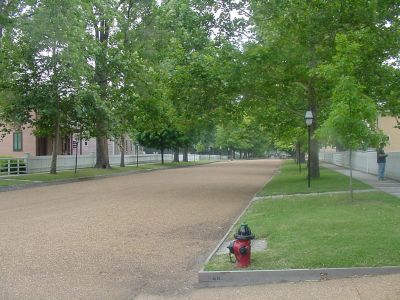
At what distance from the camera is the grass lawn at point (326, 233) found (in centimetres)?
751

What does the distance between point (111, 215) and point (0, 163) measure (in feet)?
63.9

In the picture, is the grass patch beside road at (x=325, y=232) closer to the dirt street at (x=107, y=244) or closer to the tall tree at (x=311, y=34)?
the dirt street at (x=107, y=244)

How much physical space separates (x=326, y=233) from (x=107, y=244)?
13.4 feet

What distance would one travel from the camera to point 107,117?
30656mm

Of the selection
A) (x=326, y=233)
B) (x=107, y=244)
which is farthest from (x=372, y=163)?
(x=107, y=244)

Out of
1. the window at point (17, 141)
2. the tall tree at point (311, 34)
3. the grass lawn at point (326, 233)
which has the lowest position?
the grass lawn at point (326, 233)

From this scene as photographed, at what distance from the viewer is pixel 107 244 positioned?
9.91m

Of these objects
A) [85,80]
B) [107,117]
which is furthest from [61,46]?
[107,117]

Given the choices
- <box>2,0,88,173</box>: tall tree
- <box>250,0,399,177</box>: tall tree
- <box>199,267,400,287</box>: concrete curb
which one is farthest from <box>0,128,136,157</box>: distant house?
<box>199,267,400,287</box>: concrete curb

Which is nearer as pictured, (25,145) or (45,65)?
(45,65)

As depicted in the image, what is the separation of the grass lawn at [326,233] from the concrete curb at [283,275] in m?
0.19

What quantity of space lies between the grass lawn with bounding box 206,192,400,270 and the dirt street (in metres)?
0.94

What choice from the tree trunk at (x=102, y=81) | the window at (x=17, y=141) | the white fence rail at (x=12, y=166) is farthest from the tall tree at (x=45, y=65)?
the window at (x=17, y=141)

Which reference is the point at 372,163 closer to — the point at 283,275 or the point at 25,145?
the point at 283,275
